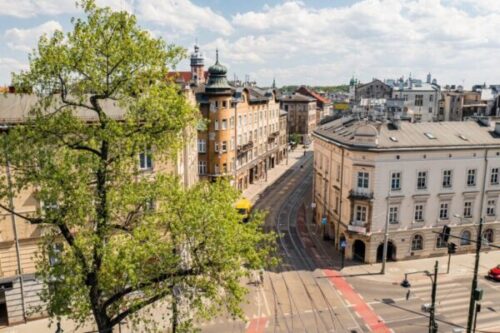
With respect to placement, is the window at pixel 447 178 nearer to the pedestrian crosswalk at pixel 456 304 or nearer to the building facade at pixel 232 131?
the pedestrian crosswalk at pixel 456 304

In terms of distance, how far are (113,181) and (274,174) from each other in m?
71.6

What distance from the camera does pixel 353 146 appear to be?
131 feet

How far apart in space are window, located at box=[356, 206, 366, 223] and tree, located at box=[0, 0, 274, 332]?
25731 millimetres

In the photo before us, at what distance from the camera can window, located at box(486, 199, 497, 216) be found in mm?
43862

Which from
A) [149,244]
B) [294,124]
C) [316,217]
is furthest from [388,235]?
[294,124]

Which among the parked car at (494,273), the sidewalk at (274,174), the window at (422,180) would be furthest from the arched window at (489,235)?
the sidewalk at (274,174)

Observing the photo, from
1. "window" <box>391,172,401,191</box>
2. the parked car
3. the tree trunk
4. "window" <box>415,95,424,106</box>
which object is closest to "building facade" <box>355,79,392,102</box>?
"window" <box>415,95,424,106</box>

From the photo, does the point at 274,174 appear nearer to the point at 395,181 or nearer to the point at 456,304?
the point at 395,181

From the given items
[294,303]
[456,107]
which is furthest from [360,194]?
[456,107]

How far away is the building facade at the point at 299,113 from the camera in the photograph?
126125mm

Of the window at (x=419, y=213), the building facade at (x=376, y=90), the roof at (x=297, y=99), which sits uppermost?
the building facade at (x=376, y=90)

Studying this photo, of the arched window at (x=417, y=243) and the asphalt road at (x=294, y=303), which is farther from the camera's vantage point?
the arched window at (x=417, y=243)

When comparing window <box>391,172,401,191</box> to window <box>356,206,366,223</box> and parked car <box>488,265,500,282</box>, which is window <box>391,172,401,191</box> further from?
parked car <box>488,265,500,282</box>

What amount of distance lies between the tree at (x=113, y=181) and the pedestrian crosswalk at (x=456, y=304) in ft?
73.8
